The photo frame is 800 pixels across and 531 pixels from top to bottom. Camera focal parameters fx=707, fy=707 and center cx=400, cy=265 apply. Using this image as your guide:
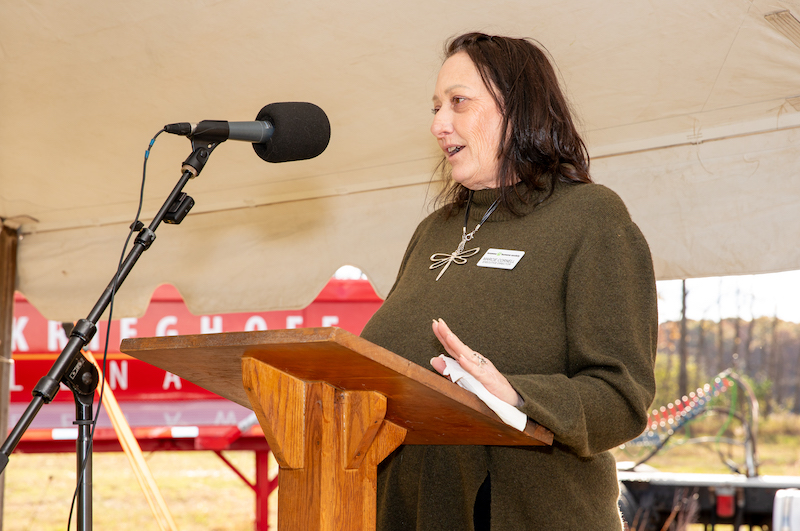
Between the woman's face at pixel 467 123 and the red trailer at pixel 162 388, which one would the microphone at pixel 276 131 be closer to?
the woman's face at pixel 467 123

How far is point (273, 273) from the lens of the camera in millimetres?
2953

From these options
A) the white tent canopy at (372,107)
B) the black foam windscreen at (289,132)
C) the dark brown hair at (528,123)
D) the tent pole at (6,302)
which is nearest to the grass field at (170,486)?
the tent pole at (6,302)

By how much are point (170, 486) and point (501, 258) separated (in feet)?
37.5

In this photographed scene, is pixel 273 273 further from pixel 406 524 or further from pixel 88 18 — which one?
pixel 406 524

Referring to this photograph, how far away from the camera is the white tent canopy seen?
5.83 feet

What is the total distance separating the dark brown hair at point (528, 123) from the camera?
130 cm

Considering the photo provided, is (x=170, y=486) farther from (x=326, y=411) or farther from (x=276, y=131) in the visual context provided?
(x=326, y=411)

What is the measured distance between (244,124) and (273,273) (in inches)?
67.2

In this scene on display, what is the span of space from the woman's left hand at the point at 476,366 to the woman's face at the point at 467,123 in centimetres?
59

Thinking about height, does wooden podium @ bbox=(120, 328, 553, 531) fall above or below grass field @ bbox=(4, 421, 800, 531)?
above

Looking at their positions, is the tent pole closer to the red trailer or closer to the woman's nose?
the red trailer

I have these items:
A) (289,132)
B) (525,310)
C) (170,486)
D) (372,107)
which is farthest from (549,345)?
(170,486)

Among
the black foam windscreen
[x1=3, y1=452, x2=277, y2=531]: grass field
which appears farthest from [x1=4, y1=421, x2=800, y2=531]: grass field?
the black foam windscreen

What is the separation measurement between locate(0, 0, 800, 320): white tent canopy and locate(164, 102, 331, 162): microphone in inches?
21.0
